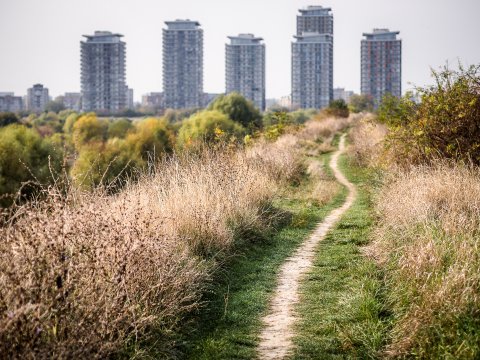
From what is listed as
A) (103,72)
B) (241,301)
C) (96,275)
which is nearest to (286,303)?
(241,301)

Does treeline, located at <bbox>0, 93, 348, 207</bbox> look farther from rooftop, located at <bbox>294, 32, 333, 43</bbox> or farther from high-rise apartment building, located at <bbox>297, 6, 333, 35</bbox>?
high-rise apartment building, located at <bbox>297, 6, 333, 35</bbox>

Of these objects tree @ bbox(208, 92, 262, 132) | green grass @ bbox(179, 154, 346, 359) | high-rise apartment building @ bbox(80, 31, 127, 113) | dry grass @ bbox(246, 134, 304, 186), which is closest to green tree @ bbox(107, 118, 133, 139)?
tree @ bbox(208, 92, 262, 132)

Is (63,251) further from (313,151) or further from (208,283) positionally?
(313,151)

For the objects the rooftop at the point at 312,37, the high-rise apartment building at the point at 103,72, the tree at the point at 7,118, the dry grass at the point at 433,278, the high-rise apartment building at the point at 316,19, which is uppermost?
the high-rise apartment building at the point at 316,19

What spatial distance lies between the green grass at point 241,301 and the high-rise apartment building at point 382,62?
156m

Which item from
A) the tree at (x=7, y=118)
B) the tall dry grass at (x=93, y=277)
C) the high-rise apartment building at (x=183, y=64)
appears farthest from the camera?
the high-rise apartment building at (x=183, y=64)

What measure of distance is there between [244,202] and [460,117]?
23.5 feet

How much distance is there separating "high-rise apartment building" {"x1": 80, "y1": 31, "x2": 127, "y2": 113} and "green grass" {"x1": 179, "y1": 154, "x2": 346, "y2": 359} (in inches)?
6245

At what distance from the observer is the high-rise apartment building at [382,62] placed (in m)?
162

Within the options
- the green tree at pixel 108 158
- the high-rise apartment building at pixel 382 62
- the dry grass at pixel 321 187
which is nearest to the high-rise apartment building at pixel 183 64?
the high-rise apartment building at pixel 382 62

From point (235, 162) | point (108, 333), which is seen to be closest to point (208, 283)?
point (108, 333)

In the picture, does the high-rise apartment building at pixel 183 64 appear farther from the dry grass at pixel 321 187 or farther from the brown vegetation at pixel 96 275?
the brown vegetation at pixel 96 275

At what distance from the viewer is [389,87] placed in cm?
16212

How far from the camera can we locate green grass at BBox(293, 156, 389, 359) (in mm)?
5938
